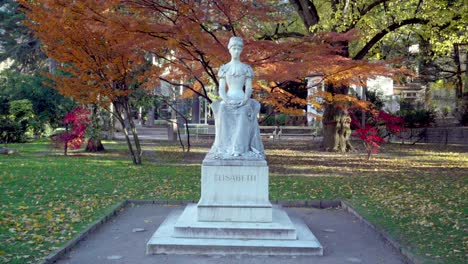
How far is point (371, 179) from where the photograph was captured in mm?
13008

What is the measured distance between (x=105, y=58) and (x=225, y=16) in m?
4.27

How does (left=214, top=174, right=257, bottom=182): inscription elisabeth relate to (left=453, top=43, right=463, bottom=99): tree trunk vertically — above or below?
below

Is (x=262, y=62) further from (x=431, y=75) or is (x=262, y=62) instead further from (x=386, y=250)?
(x=431, y=75)

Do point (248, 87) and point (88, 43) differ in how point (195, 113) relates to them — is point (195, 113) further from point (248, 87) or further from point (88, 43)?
point (248, 87)

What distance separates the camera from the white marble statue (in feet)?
23.6

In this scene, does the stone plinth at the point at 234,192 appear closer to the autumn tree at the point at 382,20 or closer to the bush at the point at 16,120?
the autumn tree at the point at 382,20

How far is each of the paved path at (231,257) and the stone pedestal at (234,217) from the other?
304mm

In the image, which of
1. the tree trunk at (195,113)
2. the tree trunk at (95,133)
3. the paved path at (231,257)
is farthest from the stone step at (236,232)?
the tree trunk at (195,113)

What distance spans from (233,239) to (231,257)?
519 millimetres

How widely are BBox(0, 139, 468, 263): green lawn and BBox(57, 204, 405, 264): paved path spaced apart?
0.34 metres

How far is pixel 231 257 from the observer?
6.07 m

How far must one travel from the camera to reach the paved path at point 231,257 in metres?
5.97

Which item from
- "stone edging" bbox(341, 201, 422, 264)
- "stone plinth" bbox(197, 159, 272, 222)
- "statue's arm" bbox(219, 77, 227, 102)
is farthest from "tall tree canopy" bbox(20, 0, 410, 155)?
"stone plinth" bbox(197, 159, 272, 222)

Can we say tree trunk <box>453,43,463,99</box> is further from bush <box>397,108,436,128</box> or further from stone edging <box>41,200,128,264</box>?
stone edging <box>41,200,128,264</box>
